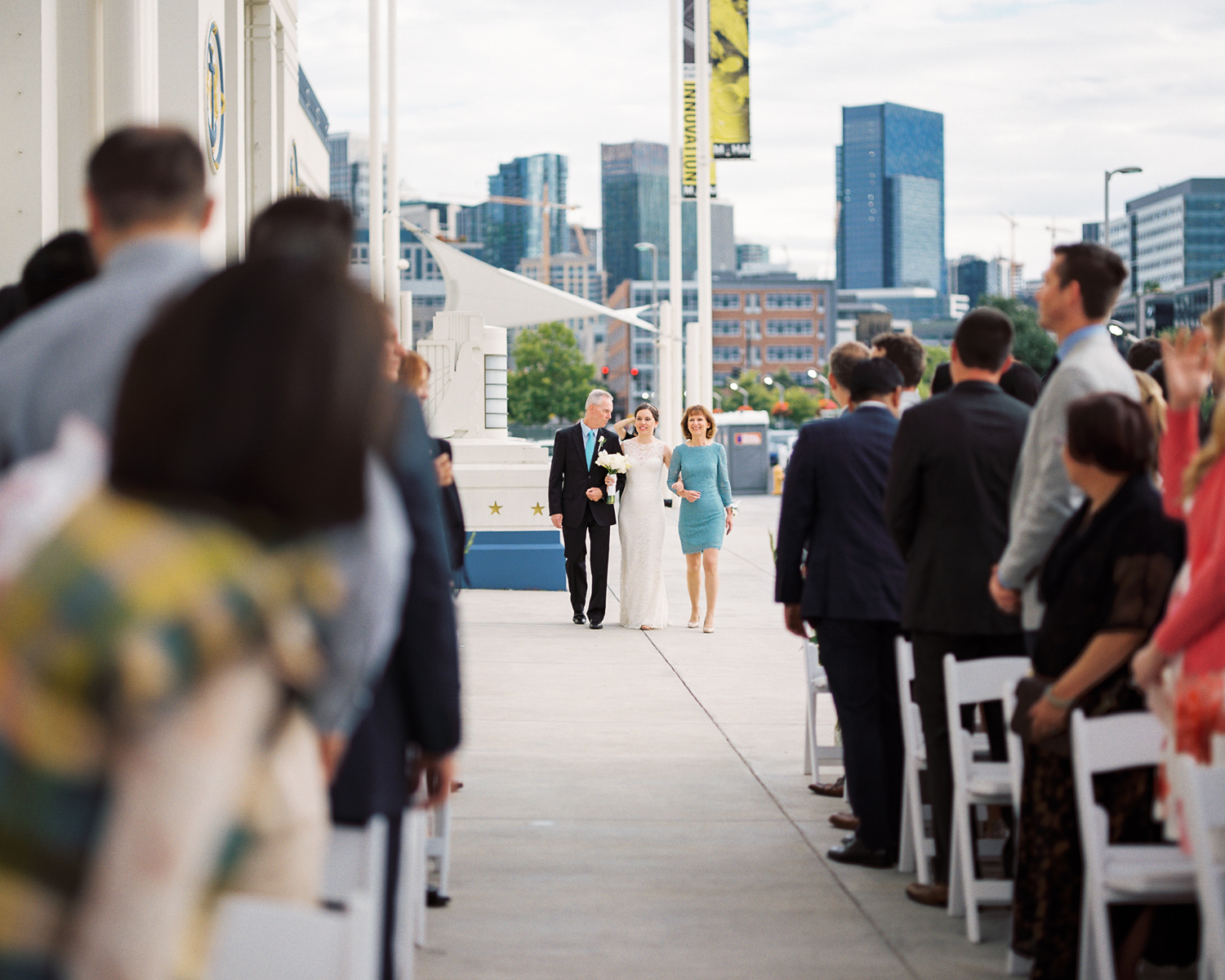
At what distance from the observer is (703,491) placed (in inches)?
519

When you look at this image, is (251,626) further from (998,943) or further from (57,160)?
(57,160)

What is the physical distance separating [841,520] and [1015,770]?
1.72 meters

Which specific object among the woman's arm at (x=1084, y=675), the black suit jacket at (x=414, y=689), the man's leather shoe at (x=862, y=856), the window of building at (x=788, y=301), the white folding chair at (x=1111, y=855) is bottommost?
the man's leather shoe at (x=862, y=856)

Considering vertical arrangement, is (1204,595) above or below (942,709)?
above

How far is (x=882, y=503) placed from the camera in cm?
601

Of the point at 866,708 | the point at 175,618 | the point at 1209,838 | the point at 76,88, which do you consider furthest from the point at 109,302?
the point at 76,88

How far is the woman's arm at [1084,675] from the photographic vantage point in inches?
160

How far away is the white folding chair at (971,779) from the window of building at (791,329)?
15582cm

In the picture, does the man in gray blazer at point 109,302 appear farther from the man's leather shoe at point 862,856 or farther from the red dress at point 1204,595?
the man's leather shoe at point 862,856

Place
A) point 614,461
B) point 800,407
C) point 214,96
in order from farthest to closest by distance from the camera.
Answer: point 800,407
point 614,461
point 214,96

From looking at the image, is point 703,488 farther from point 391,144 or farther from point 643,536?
→ point 391,144

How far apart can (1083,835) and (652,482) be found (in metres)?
9.83

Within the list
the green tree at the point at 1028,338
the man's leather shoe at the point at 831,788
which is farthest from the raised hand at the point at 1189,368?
the green tree at the point at 1028,338

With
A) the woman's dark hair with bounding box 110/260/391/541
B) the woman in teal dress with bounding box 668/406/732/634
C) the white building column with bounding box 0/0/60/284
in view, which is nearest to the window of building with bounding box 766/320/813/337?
the woman in teal dress with bounding box 668/406/732/634
